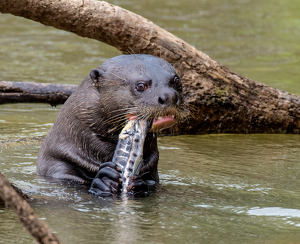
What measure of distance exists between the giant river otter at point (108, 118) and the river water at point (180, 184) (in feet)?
0.48

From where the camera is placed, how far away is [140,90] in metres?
3.78

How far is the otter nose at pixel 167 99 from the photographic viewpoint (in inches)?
141

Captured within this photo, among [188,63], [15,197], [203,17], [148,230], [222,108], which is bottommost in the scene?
[148,230]

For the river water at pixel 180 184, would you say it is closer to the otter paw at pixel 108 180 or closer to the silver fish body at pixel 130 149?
the otter paw at pixel 108 180

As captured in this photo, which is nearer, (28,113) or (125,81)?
(125,81)

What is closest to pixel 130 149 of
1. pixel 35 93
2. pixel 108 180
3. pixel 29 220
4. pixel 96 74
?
pixel 108 180

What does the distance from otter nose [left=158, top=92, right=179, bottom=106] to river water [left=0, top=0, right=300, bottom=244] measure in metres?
0.63

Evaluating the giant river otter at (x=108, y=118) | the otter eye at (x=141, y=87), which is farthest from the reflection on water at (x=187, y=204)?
the otter eye at (x=141, y=87)

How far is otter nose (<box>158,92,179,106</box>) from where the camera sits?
359 cm

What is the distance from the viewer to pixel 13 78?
29.1 ft

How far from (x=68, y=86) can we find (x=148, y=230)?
3629 millimetres

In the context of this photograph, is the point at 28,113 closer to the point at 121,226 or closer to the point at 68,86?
the point at 68,86

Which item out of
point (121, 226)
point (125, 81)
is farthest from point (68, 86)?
point (121, 226)

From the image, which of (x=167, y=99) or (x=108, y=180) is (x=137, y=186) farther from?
(x=167, y=99)
